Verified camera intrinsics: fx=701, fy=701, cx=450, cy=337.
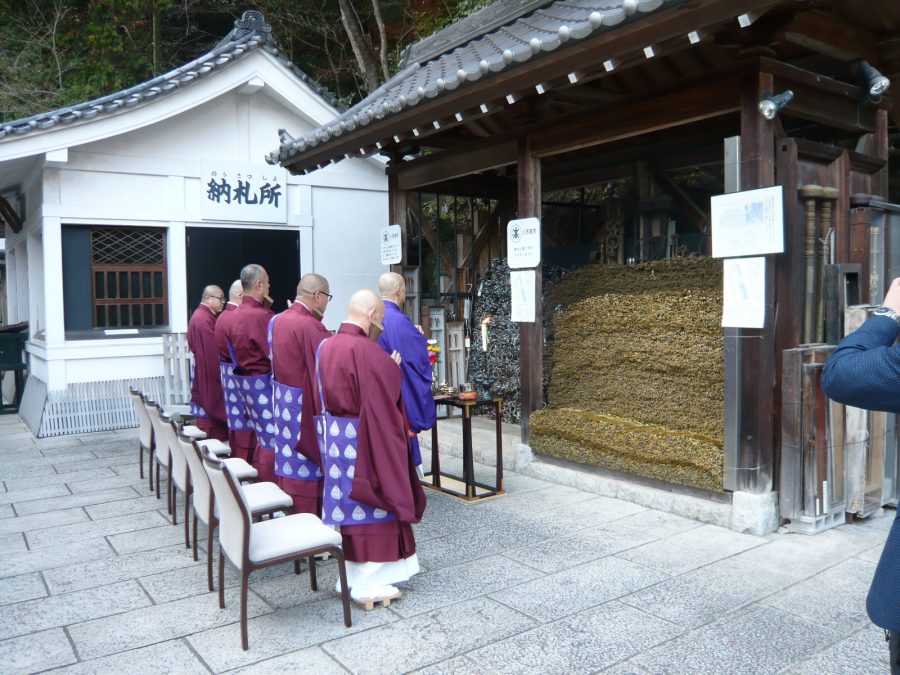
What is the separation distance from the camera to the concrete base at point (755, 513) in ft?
15.6

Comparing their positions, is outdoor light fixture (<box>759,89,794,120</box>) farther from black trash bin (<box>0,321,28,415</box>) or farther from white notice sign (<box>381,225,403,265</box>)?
black trash bin (<box>0,321,28,415</box>)

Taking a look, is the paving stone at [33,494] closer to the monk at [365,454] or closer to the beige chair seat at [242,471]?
the beige chair seat at [242,471]

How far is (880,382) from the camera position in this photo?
1896 millimetres

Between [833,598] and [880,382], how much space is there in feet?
8.28

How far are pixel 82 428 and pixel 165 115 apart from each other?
14.0 feet

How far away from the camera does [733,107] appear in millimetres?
4836

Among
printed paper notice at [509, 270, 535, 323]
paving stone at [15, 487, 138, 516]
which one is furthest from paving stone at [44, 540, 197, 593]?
printed paper notice at [509, 270, 535, 323]

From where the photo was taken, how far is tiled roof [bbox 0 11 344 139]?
8.41 metres

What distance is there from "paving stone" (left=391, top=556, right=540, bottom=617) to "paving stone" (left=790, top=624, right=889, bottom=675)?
5.08ft

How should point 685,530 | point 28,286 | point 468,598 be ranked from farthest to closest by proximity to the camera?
point 28,286 < point 685,530 < point 468,598

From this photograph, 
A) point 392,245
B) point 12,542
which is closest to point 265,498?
point 12,542

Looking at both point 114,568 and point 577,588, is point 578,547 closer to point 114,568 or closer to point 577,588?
point 577,588

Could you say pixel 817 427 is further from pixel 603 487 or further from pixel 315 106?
Result: pixel 315 106

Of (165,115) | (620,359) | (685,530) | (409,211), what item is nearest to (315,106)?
(165,115)
